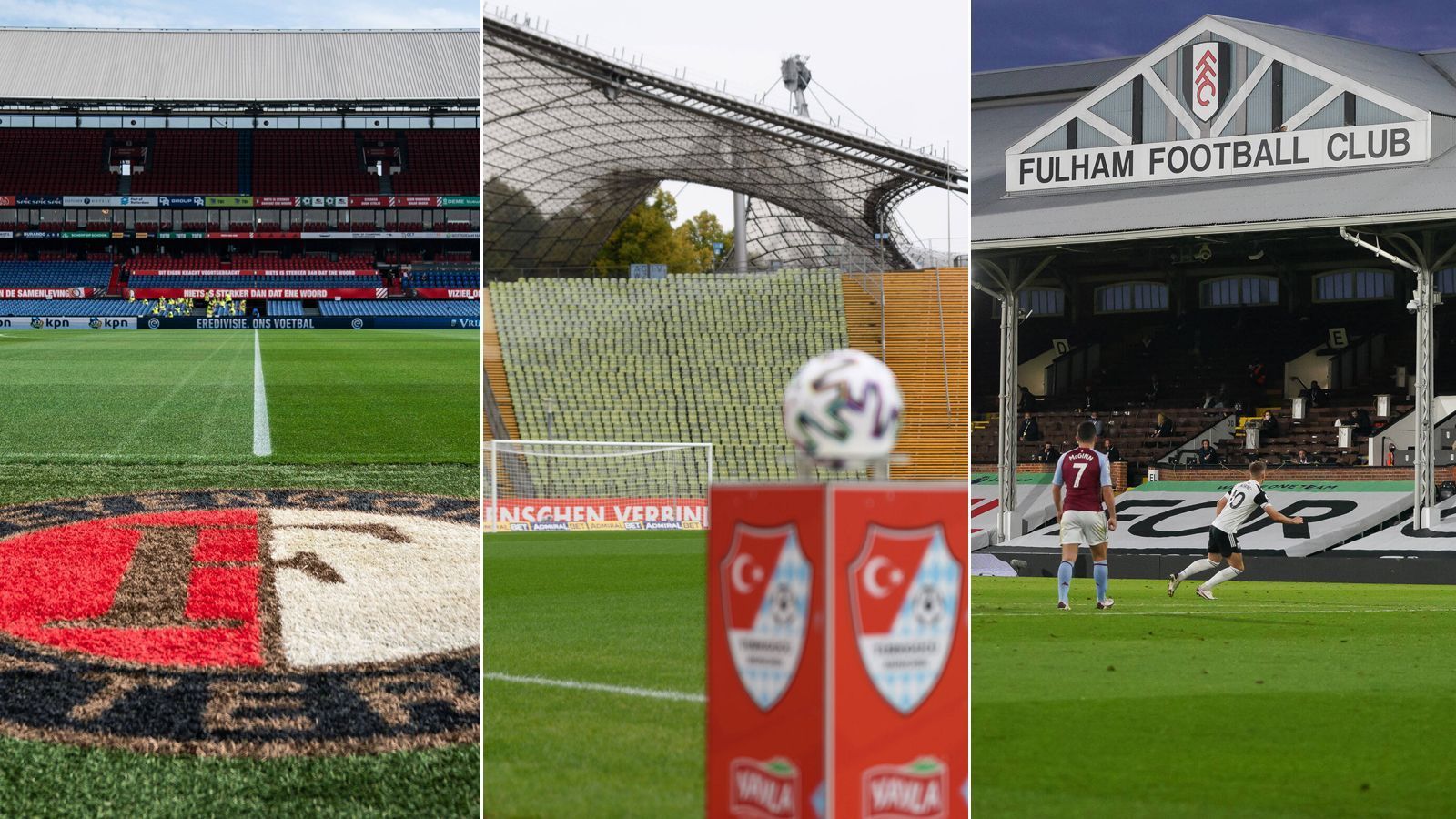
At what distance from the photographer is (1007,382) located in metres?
12.3

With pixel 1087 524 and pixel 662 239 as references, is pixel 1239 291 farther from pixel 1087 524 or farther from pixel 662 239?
pixel 662 239

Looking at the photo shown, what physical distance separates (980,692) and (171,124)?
4447cm

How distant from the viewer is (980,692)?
4574 mm

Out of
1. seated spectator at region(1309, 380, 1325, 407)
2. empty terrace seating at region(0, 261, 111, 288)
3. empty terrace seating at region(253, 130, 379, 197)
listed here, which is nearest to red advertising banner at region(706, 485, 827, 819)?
seated spectator at region(1309, 380, 1325, 407)

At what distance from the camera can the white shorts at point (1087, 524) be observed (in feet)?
24.3

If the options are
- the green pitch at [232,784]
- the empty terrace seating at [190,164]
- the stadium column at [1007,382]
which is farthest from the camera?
the empty terrace seating at [190,164]

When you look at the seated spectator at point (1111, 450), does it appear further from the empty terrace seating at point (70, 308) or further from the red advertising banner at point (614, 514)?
the empty terrace seating at point (70, 308)

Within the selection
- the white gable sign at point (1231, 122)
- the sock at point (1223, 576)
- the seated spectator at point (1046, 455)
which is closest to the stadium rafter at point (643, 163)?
the sock at point (1223, 576)

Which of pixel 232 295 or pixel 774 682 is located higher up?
pixel 232 295

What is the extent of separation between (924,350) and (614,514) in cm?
662

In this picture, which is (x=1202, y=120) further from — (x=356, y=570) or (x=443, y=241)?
(x=443, y=241)

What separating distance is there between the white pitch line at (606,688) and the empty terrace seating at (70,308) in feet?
118

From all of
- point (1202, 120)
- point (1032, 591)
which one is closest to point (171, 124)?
point (1202, 120)

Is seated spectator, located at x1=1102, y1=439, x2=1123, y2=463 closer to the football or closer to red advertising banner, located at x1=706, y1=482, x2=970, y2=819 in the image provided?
red advertising banner, located at x1=706, y1=482, x2=970, y2=819
